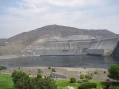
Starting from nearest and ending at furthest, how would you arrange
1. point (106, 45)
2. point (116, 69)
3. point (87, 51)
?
point (116, 69)
point (106, 45)
point (87, 51)

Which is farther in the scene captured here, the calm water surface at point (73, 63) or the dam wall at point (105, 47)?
the dam wall at point (105, 47)

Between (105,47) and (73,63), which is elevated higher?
(105,47)

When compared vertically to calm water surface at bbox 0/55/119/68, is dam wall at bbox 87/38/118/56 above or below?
above

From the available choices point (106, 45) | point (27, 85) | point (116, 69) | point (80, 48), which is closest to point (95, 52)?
point (106, 45)

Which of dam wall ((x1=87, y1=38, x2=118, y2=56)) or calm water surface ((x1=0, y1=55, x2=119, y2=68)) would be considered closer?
calm water surface ((x1=0, y1=55, x2=119, y2=68))

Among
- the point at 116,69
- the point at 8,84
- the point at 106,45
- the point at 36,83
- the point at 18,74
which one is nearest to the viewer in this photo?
the point at 36,83

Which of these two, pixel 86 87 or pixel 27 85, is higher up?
pixel 27 85

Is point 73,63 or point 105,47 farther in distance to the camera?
point 105,47

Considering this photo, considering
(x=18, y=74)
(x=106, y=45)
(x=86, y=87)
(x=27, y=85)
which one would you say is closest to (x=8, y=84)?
(x=18, y=74)

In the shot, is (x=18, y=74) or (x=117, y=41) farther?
(x=117, y=41)

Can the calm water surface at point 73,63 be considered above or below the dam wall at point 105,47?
below

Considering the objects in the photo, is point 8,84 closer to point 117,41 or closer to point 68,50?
point 117,41
